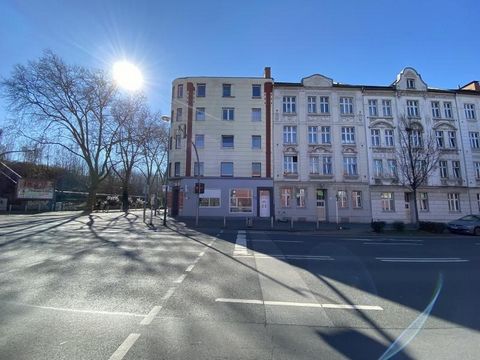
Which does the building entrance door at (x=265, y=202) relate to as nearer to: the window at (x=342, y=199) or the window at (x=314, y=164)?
the window at (x=314, y=164)

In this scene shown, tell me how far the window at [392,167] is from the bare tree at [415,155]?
25.1 inches

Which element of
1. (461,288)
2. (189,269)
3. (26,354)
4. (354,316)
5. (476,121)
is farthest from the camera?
(476,121)

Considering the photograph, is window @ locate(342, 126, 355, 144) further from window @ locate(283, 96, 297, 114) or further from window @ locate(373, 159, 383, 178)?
window @ locate(283, 96, 297, 114)

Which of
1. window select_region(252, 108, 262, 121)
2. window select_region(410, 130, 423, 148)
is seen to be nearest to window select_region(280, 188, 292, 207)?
window select_region(252, 108, 262, 121)

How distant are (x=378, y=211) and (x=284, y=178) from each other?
10.6m

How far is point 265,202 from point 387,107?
17.7 m

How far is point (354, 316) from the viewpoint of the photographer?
5098mm

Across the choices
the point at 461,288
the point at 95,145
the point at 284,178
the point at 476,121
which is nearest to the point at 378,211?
the point at 284,178

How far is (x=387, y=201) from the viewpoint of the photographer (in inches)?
1236

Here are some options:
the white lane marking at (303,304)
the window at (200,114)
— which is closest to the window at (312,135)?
the window at (200,114)

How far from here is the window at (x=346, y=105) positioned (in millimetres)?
32906

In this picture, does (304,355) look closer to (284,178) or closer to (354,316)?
(354,316)

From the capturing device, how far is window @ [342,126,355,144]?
32.4 meters

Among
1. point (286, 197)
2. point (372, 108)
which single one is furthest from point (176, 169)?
point (372, 108)
